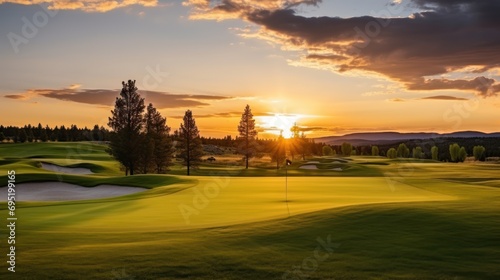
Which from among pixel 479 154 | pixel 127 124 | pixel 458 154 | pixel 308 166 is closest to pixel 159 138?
pixel 127 124

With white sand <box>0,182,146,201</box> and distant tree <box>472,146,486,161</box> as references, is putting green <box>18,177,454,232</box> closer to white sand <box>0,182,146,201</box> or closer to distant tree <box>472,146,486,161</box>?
white sand <box>0,182,146,201</box>

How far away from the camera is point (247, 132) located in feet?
329

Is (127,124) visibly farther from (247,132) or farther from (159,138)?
(247,132)

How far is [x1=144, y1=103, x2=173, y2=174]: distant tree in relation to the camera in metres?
80.8

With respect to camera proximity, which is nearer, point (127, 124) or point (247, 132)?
point (127, 124)

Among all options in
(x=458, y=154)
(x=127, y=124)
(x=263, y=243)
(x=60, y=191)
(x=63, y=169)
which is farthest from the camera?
(x=458, y=154)

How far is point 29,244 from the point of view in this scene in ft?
49.8

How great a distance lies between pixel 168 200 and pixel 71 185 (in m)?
18.8

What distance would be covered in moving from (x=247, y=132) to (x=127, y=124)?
122 feet

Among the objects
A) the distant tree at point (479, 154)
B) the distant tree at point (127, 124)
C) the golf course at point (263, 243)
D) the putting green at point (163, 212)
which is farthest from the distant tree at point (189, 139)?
the distant tree at point (479, 154)

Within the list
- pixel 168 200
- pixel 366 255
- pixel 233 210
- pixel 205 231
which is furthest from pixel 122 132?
pixel 366 255

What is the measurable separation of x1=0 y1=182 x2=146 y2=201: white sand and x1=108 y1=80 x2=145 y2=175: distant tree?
22583mm

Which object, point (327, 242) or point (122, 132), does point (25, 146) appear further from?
point (327, 242)

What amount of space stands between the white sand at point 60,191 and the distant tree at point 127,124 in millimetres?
22583
